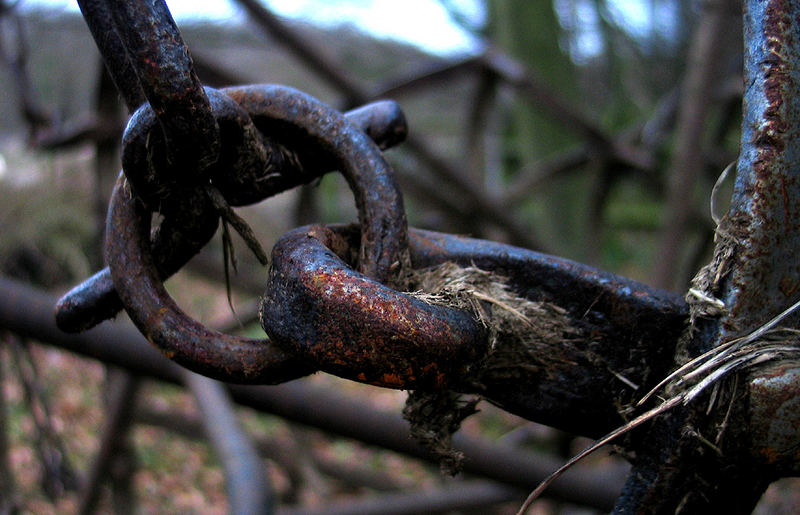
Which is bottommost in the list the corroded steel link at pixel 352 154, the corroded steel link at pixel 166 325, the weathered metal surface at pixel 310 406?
the weathered metal surface at pixel 310 406

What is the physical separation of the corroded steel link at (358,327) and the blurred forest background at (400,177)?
1656 millimetres

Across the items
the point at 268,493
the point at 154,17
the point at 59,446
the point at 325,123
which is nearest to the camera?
the point at 154,17

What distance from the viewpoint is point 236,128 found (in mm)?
529

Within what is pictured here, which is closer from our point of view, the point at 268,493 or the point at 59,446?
the point at 268,493

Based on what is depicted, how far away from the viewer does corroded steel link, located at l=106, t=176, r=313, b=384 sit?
53 centimetres

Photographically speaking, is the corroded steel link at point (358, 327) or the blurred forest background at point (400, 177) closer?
the corroded steel link at point (358, 327)

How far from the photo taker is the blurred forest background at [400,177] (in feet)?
7.49

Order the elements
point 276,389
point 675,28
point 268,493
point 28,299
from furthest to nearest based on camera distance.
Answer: point 675,28, point 276,389, point 28,299, point 268,493

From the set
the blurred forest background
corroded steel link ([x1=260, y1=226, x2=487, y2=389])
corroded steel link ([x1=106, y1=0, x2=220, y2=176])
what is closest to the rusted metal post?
corroded steel link ([x1=260, y1=226, x2=487, y2=389])

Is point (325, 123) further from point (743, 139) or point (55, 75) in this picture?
point (55, 75)

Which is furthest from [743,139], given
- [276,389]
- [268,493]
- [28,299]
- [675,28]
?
[675,28]

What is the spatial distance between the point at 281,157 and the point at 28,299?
1219 millimetres

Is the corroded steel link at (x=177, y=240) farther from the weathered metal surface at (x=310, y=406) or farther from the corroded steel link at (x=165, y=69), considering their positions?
the weathered metal surface at (x=310, y=406)

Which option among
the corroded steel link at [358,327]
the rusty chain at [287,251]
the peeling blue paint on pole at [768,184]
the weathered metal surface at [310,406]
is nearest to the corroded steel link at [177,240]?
the rusty chain at [287,251]
